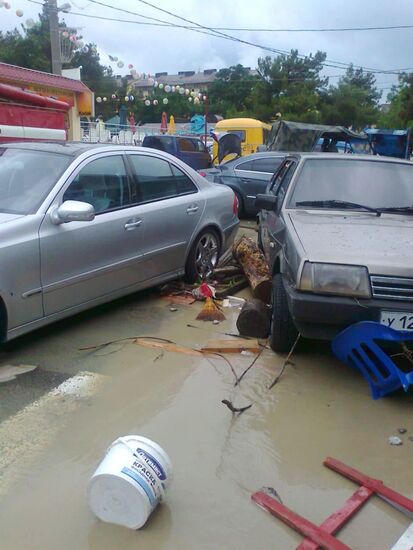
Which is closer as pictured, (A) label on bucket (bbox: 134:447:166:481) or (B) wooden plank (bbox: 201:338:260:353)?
(A) label on bucket (bbox: 134:447:166:481)

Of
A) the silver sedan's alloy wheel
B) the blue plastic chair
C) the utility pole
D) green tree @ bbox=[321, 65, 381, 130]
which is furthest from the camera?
green tree @ bbox=[321, 65, 381, 130]

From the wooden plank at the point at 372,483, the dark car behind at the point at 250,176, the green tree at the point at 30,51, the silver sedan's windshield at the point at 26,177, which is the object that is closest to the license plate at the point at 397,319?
the wooden plank at the point at 372,483

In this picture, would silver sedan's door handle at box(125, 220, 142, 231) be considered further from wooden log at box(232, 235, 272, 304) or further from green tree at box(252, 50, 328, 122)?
green tree at box(252, 50, 328, 122)

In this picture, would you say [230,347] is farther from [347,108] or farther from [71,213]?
[347,108]

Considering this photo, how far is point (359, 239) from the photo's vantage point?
3656mm

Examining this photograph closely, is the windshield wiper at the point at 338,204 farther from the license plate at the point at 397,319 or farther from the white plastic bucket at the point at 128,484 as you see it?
the white plastic bucket at the point at 128,484

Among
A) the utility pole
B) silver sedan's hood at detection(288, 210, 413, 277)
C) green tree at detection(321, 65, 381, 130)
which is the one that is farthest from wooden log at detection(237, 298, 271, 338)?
green tree at detection(321, 65, 381, 130)

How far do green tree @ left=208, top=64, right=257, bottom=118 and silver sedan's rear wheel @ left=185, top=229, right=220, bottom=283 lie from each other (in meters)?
58.7

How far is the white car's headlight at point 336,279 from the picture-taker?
3244 mm

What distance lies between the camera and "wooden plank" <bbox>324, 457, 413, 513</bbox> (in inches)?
96.6

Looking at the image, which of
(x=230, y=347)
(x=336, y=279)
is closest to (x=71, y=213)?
(x=230, y=347)

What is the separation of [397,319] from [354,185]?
5.91 feet

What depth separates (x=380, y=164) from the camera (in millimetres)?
4809

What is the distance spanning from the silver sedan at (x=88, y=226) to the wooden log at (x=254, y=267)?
1.80 feet
